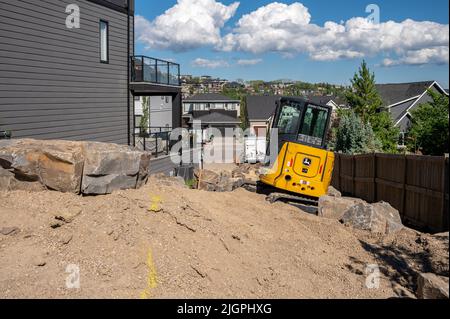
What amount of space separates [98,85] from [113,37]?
216cm

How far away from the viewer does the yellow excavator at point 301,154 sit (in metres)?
12.2

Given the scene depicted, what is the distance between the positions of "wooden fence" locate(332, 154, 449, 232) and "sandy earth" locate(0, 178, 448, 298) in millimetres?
1290

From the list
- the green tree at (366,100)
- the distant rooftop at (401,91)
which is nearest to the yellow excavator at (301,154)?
the green tree at (366,100)

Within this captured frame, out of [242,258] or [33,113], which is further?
[33,113]

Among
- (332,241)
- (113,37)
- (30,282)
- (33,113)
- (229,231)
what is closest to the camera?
(30,282)

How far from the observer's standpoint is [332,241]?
29.2 ft

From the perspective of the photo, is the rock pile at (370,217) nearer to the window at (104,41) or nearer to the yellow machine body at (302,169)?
the yellow machine body at (302,169)

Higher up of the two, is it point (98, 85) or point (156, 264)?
point (98, 85)

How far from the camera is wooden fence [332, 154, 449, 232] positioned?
9567mm

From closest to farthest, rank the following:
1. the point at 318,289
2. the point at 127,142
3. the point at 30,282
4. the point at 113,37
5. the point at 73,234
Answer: the point at 30,282
the point at 318,289
the point at 73,234
the point at 113,37
the point at 127,142

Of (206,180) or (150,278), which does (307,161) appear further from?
(150,278)

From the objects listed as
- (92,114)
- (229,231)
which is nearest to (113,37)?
(92,114)

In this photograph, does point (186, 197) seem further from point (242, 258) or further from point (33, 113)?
point (33, 113)

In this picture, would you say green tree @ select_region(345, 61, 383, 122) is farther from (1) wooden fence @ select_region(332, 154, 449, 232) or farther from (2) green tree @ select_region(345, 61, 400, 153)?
(1) wooden fence @ select_region(332, 154, 449, 232)
